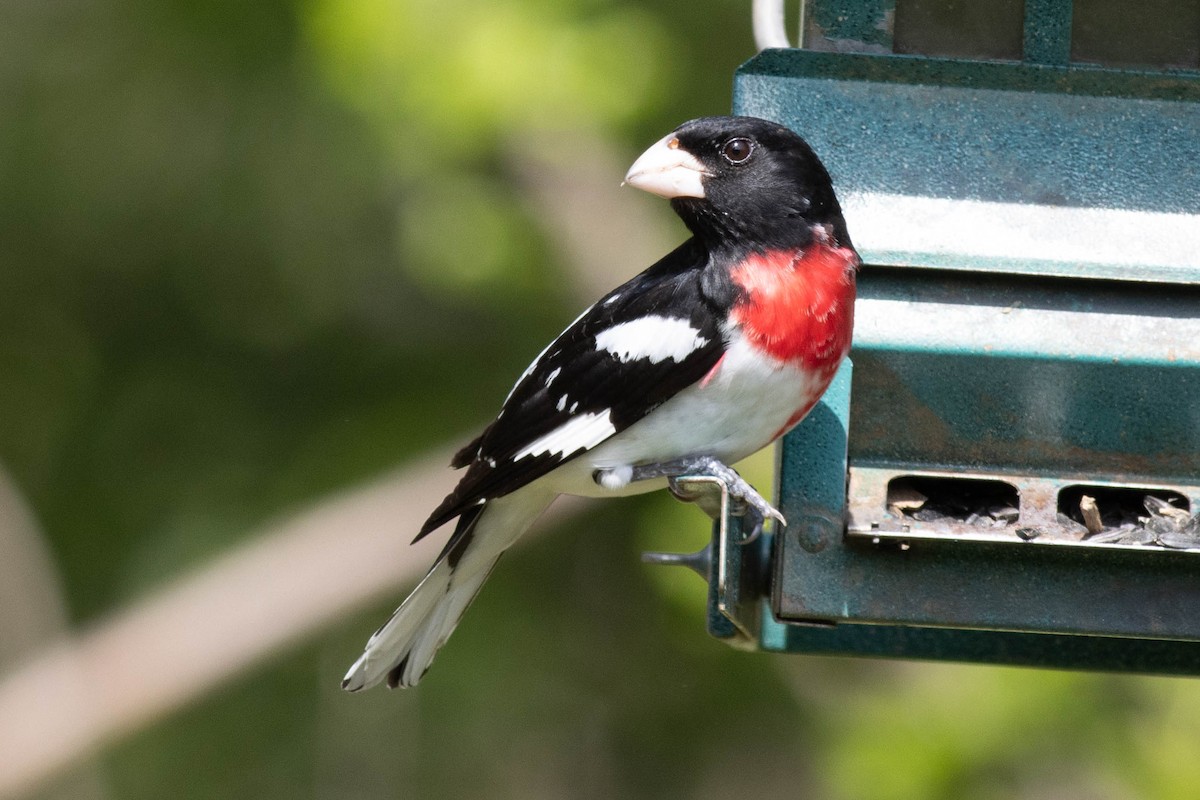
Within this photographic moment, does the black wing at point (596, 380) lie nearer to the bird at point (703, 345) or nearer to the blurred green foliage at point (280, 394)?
the bird at point (703, 345)

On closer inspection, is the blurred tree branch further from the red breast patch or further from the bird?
the red breast patch

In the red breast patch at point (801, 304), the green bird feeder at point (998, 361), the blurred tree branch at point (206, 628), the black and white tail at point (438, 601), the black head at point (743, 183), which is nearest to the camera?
the green bird feeder at point (998, 361)

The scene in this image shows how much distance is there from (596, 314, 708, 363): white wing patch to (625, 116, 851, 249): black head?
0.27 metres

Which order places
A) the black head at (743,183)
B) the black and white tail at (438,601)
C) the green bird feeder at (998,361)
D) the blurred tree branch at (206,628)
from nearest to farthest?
1. the green bird feeder at (998,361)
2. the black head at (743,183)
3. the black and white tail at (438,601)
4. the blurred tree branch at (206,628)

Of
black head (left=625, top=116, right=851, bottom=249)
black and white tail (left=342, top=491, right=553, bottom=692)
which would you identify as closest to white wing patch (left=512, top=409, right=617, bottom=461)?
black and white tail (left=342, top=491, right=553, bottom=692)

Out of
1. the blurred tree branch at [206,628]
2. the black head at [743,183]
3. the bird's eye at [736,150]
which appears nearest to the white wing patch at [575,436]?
the black head at [743,183]

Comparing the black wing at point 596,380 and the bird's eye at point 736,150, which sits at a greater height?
the bird's eye at point 736,150

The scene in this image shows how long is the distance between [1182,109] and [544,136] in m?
3.76

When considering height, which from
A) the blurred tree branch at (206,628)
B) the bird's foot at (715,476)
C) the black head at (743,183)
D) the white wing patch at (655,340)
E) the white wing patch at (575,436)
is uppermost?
the black head at (743,183)

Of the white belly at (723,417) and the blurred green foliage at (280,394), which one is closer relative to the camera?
the white belly at (723,417)

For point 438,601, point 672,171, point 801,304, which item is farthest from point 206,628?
point 801,304

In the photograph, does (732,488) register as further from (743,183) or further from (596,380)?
(743,183)

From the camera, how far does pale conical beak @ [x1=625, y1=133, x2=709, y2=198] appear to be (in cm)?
322

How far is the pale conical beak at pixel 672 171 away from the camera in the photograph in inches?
127
